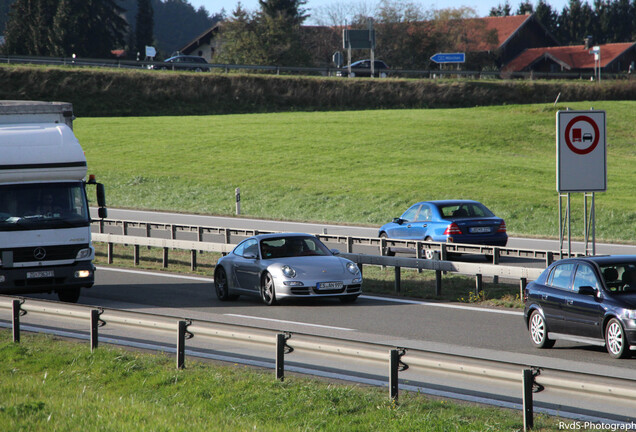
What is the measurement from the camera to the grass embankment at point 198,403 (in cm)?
734

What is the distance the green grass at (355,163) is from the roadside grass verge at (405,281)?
10.6 m

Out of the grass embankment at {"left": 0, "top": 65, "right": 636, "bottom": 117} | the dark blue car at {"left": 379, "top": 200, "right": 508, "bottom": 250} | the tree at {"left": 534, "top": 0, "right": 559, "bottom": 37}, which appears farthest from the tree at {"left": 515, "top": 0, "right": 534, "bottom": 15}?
the dark blue car at {"left": 379, "top": 200, "right": 508, "bottom": 250}

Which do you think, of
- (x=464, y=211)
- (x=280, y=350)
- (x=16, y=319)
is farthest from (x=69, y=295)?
(x=464, y=211)

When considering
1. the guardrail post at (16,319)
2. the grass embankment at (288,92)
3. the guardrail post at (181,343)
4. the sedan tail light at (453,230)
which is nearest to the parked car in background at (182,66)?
the grass embankment at (288,92)

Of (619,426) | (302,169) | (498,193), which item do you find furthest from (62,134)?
(302,169)

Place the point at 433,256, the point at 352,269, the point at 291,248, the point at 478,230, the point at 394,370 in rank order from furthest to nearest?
the point at 478,230 → the point at 433,256 → the point at 291,248 → the point at 352,269 → the point at 394,370

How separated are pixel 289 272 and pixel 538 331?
5.16 meters

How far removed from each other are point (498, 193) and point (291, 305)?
70.7 feet

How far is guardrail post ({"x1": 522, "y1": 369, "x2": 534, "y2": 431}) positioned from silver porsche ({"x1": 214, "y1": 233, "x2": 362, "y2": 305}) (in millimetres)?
8798

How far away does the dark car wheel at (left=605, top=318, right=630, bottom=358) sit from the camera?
1040 centimetres

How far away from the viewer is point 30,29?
9650 cm

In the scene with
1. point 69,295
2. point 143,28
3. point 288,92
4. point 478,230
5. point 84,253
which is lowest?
point 69,295

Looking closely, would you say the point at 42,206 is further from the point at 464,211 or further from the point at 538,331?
the point at 464,211

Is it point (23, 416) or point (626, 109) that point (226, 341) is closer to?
point (23, 416)
